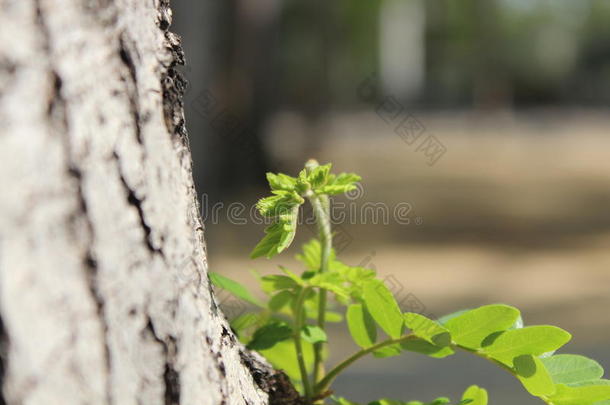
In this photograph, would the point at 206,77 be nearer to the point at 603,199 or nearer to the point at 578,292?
the point at 578,292

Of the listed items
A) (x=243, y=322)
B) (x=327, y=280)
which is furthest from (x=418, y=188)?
(x=327, y=280)

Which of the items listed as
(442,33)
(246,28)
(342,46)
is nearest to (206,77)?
(246,28)

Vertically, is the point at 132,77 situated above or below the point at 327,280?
above

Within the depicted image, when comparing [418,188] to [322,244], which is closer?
[322,244]

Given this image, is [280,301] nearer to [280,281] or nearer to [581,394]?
[280,281]

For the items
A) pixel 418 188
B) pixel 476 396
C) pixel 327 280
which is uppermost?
pixel 327 280

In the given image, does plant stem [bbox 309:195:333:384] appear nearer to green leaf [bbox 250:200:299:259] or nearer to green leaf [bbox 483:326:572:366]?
green leaf [bbox 250:200:299:259]
